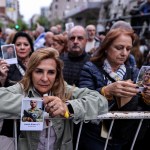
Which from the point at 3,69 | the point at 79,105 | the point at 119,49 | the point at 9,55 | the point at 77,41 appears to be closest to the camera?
the point at 79,105

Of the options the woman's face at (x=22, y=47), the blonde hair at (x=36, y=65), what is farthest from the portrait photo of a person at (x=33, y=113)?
the woman's face at (x=22, y=47)

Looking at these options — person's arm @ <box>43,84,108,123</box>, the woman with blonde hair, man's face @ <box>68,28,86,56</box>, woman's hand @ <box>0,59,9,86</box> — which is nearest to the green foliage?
the woman with blonde hair

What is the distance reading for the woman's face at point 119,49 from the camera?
8.61 ft

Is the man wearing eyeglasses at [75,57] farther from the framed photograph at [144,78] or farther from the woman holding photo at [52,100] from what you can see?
the framed photograph at [144,78]

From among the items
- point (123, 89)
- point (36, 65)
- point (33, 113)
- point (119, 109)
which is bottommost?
point (119, 109)

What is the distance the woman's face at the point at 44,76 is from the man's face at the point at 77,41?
170cm

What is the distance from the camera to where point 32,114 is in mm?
1820

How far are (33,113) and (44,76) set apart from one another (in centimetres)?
42

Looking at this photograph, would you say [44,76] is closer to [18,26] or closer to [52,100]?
[52,100]

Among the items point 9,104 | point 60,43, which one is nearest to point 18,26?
point 60,43

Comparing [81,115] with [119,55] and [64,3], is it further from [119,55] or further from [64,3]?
[64,3]

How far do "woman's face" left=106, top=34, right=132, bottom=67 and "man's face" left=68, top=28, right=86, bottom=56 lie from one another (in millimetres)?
1278

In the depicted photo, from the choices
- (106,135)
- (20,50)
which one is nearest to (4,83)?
(20,50)

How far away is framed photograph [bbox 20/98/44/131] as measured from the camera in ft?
5.91
